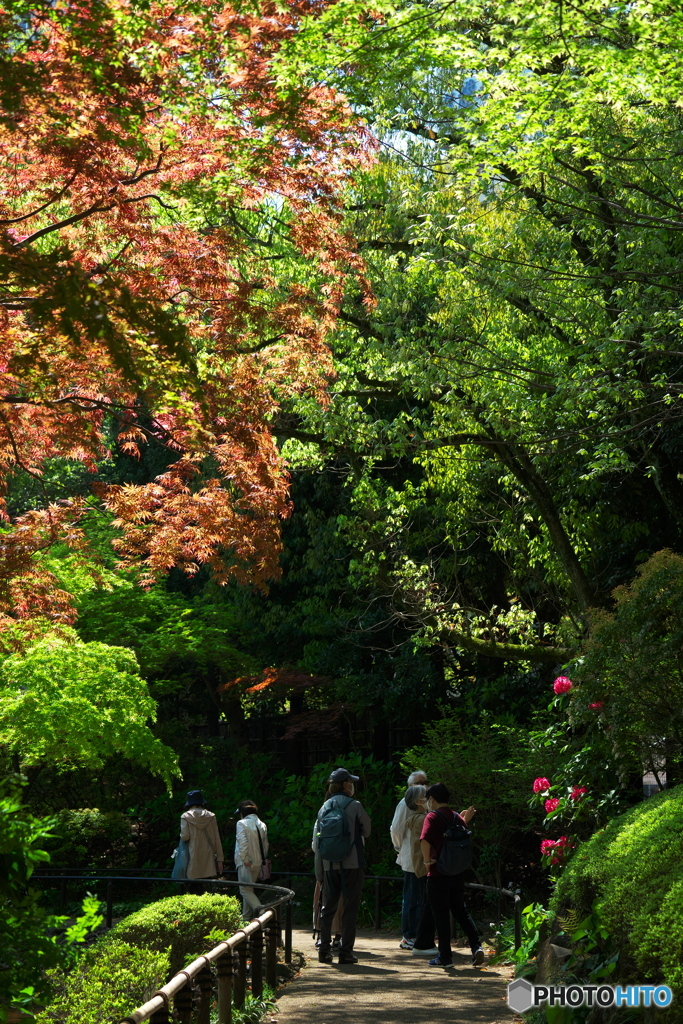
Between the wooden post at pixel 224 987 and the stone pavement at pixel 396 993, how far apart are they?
0.79m

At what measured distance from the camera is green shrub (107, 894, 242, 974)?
856 cm

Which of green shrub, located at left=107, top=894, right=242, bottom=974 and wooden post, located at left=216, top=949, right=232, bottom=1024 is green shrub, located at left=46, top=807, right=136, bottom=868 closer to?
green shrub, located at left=107, top=894, right=242, bottom=974

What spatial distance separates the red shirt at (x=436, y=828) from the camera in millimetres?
8943

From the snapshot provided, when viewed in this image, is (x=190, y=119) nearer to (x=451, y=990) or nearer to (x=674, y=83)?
(x=674, y=83)

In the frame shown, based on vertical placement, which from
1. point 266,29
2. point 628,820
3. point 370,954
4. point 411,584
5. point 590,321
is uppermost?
point 266,29

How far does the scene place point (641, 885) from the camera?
600 cm

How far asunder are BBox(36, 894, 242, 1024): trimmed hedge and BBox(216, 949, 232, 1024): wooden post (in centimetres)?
41

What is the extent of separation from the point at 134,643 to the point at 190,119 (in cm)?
1387

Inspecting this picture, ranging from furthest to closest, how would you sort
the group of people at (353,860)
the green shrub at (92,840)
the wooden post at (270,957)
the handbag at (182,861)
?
the green shrub at (92,840) < the handbag at (182,861) < the group of people at (353,860) < the wooden post at (270,957)

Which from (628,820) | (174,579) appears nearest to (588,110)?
(628,820)

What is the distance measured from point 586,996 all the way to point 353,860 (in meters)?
3.75

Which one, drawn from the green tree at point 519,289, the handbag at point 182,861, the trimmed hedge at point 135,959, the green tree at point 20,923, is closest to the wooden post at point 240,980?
the trimmed hedge at point 135,959

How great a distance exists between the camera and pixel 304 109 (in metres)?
7.48

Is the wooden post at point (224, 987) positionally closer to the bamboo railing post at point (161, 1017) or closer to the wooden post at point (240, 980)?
the wooden post at point (240, 980)
